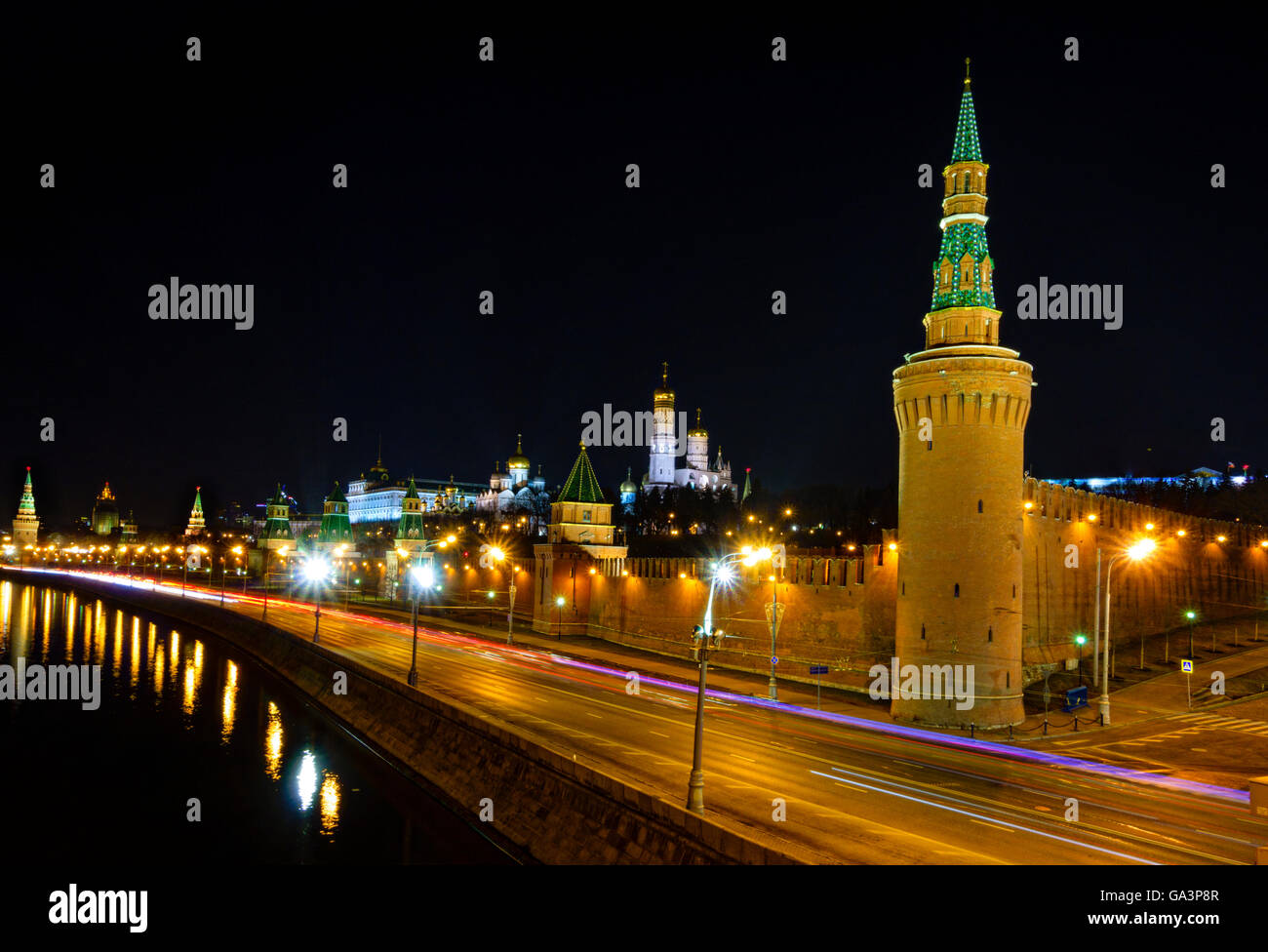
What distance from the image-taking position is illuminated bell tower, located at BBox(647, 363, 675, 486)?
193m

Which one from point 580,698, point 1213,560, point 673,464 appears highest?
point 673,464

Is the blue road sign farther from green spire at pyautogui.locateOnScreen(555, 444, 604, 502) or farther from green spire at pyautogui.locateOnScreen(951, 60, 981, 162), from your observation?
→ green spire at pyautogui.locateOnScreen(555, 444, 604, 502)

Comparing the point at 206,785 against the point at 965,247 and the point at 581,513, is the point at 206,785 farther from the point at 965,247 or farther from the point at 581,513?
the point at 581,513

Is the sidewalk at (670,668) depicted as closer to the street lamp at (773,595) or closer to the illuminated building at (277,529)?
the street lamp at (773,595)

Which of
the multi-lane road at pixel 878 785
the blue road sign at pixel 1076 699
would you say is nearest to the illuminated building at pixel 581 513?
the multi-lane road at pixel 878 785

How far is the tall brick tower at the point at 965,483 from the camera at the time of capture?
3222 centimetres

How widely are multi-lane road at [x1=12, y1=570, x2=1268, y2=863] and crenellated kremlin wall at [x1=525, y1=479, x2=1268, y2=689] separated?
654 cm

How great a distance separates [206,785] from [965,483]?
94.2 ft

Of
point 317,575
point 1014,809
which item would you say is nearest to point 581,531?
point 1014,809

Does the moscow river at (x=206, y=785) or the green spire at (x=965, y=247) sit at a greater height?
the green spire at (x=965, y=247)

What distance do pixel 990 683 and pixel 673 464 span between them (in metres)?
164

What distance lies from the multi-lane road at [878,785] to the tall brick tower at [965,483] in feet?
11.0
